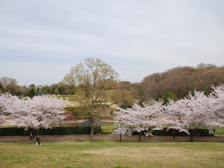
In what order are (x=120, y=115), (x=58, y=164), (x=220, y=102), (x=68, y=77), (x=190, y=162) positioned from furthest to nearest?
1. (x=120, y=115)
2. (x=68, y=77)
3. (x=220, y=102)
4. (x=190, y=162)
5. (x=58, y=164)

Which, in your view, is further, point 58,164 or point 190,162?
point 190,162

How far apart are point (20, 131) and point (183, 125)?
922 inches

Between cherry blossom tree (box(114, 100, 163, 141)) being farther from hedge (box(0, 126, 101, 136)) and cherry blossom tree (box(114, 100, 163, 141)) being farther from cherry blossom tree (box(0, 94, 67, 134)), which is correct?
cherry blossom tree (box(0, 94, 67, 134))

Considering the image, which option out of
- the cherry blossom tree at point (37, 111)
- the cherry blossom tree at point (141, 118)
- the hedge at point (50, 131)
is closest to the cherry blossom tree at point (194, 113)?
the cherry blossom tree at point (141, 118)

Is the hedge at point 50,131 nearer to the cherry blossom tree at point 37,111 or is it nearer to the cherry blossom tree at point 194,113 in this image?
the cherry blossom tree at point 37,111

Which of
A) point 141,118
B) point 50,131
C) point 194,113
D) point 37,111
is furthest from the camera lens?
point 50,131

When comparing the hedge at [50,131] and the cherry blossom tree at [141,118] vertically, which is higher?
the cherry blossom tree at [141,118]

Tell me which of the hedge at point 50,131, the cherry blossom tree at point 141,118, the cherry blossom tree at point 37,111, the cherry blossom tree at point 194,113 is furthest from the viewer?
the hedge at point 50,131

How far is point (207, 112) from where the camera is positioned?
20.5 m

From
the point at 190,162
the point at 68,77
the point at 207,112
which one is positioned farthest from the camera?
the point at 68,77

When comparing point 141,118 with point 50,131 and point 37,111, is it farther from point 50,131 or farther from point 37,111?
point 37,111

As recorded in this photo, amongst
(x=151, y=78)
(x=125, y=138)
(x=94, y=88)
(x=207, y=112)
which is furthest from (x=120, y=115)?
(x=151, y=78)

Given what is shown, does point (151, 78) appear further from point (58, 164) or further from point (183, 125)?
point (58, 164)

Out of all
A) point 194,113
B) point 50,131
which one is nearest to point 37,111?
point 50,131
